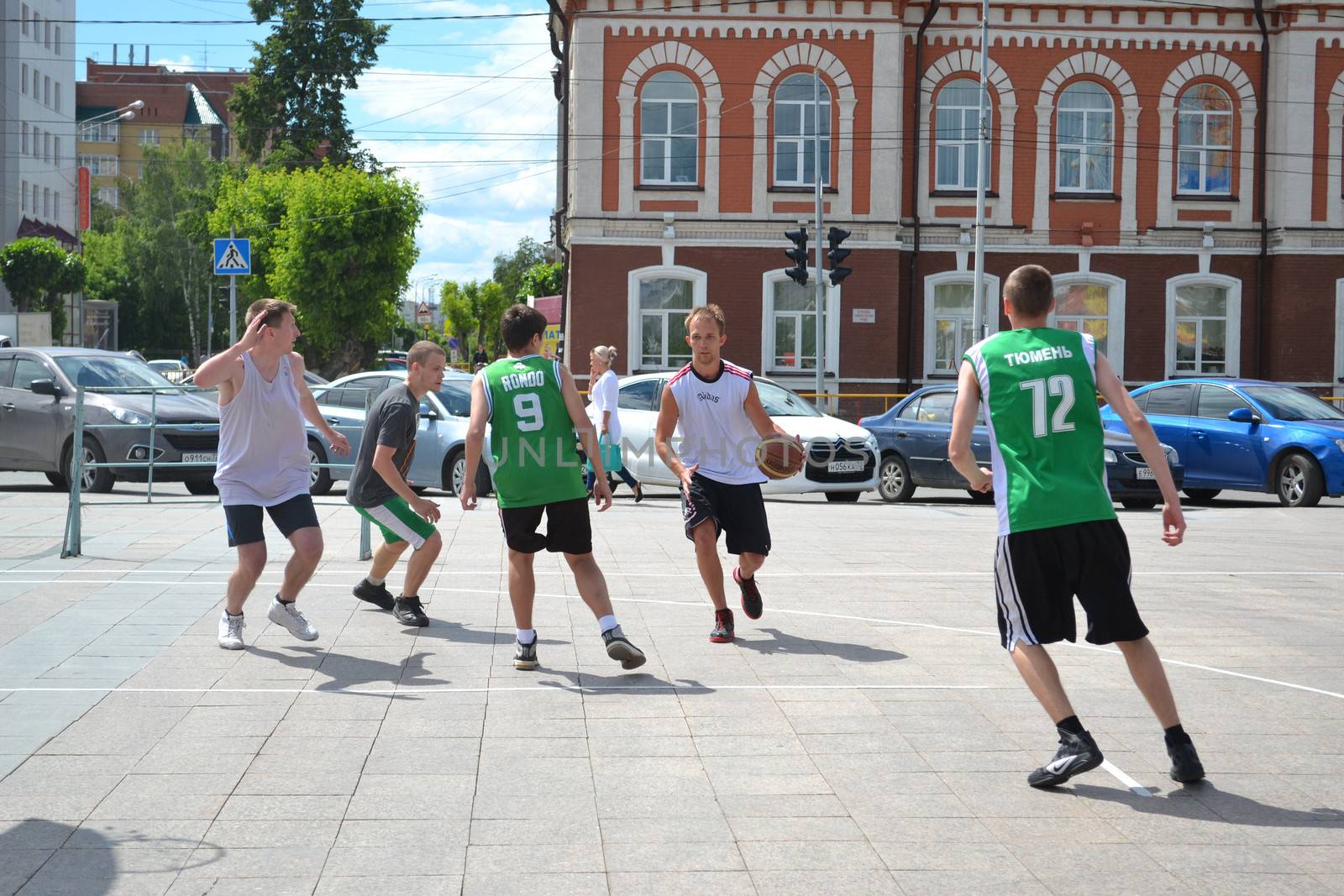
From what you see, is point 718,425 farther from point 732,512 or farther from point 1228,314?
point 1228,314

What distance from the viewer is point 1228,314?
1359 inches

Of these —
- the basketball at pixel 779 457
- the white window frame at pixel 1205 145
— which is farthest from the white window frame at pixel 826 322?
the basketball at pixel 779 457

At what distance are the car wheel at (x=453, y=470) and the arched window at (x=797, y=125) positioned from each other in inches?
663

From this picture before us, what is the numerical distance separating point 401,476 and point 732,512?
1.91 metres

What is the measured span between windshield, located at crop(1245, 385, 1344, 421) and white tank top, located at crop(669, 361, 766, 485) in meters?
12.6

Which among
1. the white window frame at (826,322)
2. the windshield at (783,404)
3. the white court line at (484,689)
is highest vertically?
the white window frame at (826,322)

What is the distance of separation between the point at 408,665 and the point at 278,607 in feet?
3.23

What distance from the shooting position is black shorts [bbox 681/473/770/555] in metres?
8.78

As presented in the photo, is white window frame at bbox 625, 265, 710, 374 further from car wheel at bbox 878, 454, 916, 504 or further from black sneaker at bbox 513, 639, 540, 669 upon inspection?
black sneaker at bbox 513, 639, 540, 669

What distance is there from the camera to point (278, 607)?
8344mm

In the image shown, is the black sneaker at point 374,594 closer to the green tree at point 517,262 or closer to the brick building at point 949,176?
the brick building at point 949,176

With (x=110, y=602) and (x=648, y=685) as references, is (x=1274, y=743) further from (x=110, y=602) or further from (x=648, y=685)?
(x=110, y=602)

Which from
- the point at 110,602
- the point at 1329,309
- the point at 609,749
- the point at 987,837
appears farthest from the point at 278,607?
the point at 1329,309

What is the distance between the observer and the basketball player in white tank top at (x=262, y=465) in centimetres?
819
